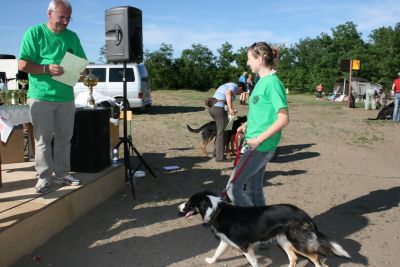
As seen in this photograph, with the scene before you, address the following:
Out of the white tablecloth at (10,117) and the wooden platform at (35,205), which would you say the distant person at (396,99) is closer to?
the wooden platform at (35,205)

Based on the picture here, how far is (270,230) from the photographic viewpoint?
3.22 metres

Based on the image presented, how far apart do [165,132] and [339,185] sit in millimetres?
5991

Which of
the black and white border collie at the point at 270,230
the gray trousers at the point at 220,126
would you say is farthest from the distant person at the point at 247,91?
the black and white border collie at the point at 270,230

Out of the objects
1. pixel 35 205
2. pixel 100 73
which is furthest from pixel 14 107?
pixel 100 73

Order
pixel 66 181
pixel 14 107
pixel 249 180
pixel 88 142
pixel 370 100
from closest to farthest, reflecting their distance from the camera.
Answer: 1. pixel 249 180
2. pixel 66 181
3. pixel 88 142
4. pixel 14 107
5. pixel 370 100

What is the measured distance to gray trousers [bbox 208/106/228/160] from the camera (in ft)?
24.5

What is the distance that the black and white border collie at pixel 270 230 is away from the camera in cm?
317

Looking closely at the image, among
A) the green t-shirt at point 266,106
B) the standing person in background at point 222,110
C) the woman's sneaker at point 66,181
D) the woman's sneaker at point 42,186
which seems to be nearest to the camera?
the green t-shirt at point 266,106

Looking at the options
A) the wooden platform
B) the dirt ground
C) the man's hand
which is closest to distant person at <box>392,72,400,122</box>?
the dirt ground

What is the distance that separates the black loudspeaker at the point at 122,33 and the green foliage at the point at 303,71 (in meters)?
36.9

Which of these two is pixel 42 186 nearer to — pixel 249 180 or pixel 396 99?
pixel 249 180

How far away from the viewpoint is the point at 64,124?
4.25 m

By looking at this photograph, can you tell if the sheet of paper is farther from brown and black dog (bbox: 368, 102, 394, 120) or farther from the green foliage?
the green foliage

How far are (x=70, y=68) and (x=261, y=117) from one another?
2023 millimetres
